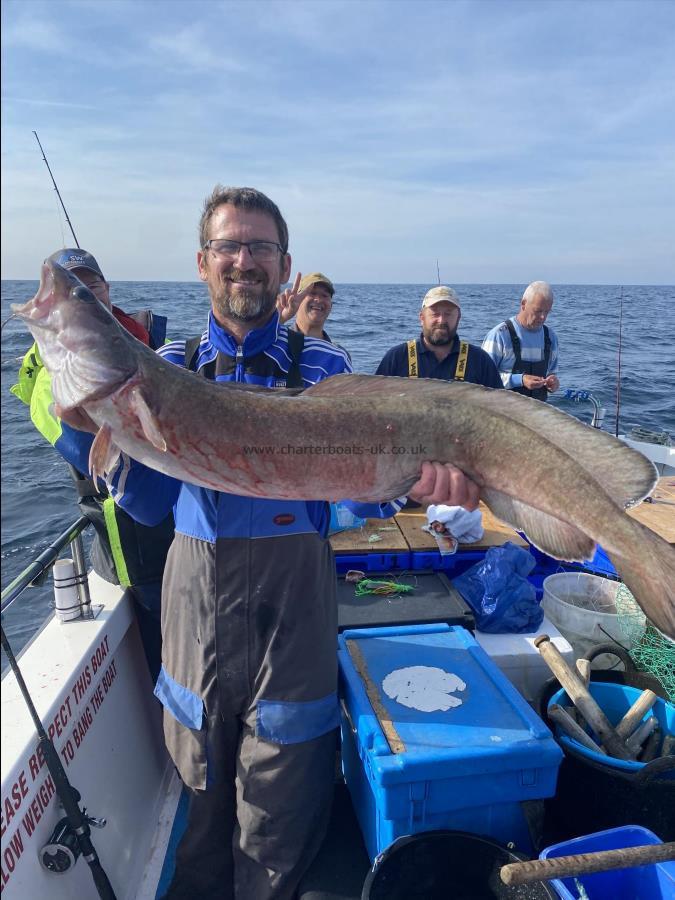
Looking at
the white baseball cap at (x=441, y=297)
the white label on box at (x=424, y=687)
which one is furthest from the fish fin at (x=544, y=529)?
the white baseball cap at (x=441, y=297)

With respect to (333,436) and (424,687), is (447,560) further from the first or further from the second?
(333,436)

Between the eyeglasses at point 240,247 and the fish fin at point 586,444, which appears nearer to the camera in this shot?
the fish fin at point 586,444

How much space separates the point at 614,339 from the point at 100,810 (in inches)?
1225

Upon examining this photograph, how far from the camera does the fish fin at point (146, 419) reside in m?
2.31

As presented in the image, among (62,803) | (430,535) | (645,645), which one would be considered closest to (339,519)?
(430,535)

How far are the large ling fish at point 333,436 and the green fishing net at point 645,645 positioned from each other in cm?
159

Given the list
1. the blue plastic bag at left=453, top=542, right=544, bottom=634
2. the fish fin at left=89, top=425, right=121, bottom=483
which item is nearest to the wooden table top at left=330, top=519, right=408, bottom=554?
the blue plastic bag at left=453, top=542, right=544, bottom=634

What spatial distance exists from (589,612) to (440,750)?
226cm

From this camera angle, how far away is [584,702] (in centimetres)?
336

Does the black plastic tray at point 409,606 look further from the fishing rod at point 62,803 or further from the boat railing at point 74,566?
the fishing rod at point 62,803

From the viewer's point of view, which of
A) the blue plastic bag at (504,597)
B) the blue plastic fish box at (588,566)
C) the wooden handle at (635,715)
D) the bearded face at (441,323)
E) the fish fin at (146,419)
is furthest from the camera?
the bearded face at (441,323)

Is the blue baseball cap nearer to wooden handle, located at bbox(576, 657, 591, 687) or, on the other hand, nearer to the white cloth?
the white cloth

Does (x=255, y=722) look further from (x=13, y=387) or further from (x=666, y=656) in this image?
(x=666, y=656)

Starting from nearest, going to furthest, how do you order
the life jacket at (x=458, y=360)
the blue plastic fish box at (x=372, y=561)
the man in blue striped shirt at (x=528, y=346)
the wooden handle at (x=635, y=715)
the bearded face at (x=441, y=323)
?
the wooden handle at (x=635, y=715), the blue plastic fish box at (x=372, y=561), the life jacket at (x=458, y=360), the bearded face at (x=441, y=323), the man in blue striped shirt at (x=528, y=346)
